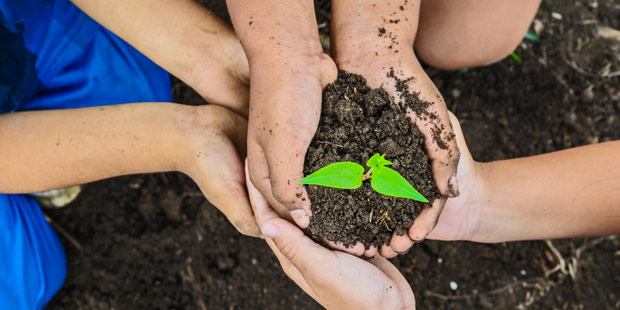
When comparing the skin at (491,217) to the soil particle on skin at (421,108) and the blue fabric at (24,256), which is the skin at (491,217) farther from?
the blue fabric at (24,256)

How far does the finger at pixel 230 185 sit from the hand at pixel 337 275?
0.59 feet

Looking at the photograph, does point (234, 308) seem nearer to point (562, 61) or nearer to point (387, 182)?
point (387, 182)

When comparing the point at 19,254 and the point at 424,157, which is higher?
the point at 424,157

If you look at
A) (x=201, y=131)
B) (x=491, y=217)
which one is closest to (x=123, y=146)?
(x=201, y=131)

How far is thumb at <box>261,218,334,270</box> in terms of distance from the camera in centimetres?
139

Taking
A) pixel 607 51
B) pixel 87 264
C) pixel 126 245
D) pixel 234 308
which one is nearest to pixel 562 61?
pixel 607 51

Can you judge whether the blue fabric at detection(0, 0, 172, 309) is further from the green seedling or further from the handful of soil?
the green seedling

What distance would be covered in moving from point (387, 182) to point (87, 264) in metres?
1.78

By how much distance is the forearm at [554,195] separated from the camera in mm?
1672

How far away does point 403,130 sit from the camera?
1.41 metres

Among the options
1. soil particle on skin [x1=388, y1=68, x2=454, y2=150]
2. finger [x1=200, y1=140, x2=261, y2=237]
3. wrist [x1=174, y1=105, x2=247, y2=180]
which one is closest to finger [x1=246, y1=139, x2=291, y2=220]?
finger [x1=200, y1=140, x2=261, y2=237]

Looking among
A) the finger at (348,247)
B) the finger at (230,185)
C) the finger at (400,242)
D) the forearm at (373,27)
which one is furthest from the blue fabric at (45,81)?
the finger at (400,242)

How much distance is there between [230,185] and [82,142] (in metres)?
0.55

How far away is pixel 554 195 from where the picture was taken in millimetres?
1733
